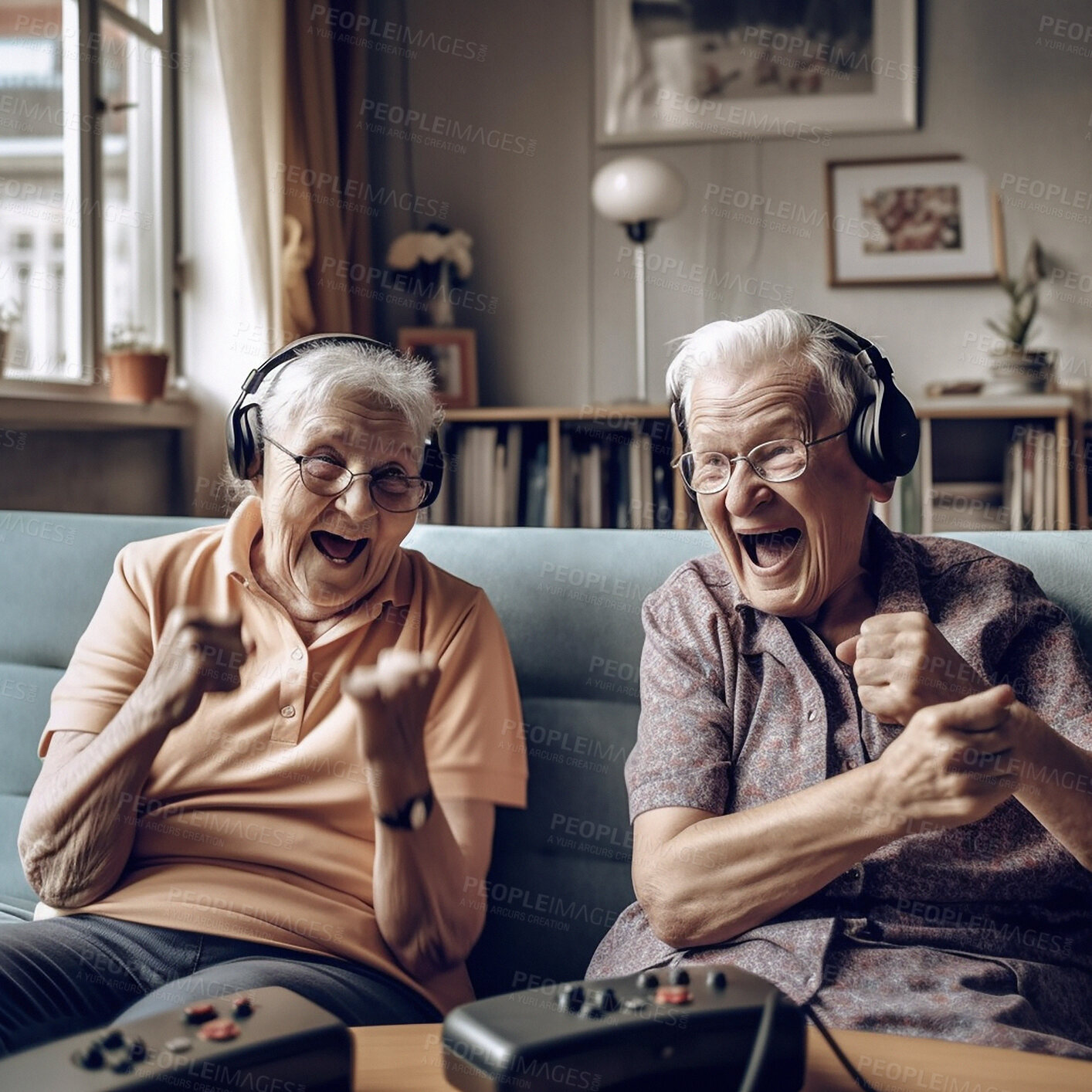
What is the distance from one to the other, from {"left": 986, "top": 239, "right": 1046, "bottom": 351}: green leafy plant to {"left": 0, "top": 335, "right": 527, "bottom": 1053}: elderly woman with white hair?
231 centimetres

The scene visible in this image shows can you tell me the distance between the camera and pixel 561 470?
130 inches

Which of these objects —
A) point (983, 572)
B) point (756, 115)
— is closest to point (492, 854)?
point (983, 572)

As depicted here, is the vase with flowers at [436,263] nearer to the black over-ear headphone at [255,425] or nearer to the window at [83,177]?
the window at [83,177]

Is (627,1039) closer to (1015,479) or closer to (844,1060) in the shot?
(844,1060)

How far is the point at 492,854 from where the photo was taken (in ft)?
4.84

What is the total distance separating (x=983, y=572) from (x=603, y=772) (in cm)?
50

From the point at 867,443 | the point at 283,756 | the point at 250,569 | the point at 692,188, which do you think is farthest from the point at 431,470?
the point at 692,188

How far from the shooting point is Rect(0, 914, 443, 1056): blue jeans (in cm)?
112

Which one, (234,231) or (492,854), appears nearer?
(492,854)

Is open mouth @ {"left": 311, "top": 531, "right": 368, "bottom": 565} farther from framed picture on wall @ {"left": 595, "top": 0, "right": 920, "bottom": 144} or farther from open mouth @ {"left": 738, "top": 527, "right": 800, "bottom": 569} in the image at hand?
framed picture on wall @ {"left": 595, "top": 0, "right": 920, "bottom": 144}

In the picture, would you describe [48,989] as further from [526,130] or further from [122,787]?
[526,130]

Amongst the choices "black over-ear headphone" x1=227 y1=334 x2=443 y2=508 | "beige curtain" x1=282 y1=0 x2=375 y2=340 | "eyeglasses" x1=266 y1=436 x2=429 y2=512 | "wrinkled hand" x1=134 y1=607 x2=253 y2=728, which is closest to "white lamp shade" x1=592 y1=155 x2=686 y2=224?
"beige curtain" x1=282 y1=0 x2=375 y2=340

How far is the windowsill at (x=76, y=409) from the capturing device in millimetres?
2252

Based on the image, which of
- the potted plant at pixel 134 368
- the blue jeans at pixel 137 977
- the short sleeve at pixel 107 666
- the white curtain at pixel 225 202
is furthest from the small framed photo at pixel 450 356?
the blue jeans at pixel 137 977
